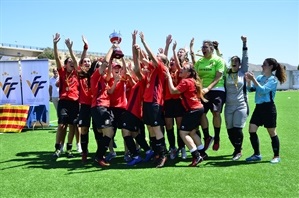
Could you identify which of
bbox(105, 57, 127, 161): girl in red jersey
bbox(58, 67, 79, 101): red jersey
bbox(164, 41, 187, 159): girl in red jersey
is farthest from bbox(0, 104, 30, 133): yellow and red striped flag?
bbox(164, 41, 187, 159): girl in red jersey

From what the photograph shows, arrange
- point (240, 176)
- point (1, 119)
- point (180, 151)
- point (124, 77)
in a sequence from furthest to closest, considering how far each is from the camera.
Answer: point (1, 119), point (180, 151), point (124, 77), point (240, 176)

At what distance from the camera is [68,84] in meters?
8.20

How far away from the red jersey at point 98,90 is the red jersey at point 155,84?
2.76 feet

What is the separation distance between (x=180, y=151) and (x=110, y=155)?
1586 mm

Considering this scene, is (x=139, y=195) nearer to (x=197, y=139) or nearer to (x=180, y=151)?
(x=197, y=139)

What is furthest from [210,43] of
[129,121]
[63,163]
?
[63,163]

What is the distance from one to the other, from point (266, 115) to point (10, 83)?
10.6m

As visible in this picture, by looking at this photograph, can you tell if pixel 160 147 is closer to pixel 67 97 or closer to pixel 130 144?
pixel 130 144

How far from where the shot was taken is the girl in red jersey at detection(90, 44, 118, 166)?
7.21m

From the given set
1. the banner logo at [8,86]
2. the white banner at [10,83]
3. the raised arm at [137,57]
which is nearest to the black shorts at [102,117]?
the raised arm at [137,57]

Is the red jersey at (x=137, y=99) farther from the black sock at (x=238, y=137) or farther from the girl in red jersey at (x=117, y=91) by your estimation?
the black sock at (x=238, y=137)

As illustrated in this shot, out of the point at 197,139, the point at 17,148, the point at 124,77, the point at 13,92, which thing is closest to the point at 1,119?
the point at 13,92

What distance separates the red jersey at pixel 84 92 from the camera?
7.82 metres

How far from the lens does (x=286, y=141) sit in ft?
31.3
